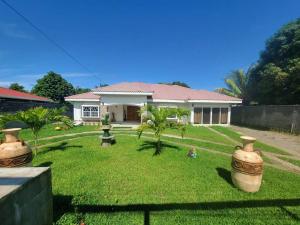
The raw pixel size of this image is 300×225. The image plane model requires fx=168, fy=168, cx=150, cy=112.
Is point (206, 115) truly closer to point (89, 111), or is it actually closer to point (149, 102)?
point (149, 102)

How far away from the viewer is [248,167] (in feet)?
15.0

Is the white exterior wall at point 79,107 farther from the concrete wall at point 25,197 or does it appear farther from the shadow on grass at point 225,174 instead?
the concrete wall at point 25,197

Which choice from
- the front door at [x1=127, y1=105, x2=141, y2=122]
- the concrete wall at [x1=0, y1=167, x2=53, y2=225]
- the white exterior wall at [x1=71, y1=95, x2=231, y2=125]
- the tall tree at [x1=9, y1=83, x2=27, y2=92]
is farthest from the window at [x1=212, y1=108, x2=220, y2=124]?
the tall tree at [x1=9, y1=83, x2=27, y2=92]

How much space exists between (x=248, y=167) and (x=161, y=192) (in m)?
2.47

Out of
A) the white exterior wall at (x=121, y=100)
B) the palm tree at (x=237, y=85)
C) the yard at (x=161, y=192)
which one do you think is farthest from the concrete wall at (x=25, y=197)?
the palm tree at (x=237, y=85)

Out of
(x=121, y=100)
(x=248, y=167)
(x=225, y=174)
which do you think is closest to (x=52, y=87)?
(x=121, y=100)

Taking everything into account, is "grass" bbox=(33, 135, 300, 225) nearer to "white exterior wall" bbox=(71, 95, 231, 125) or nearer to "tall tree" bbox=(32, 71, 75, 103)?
"white exterior wall" bbox=(71, 95, 231, 125)

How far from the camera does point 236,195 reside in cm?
462

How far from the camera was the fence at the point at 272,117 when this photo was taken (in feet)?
50.0

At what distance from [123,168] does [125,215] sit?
276 centimetres

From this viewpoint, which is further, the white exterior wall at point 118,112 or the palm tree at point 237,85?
the palm tree at point 237,85

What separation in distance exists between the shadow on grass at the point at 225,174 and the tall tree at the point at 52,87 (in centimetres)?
3576

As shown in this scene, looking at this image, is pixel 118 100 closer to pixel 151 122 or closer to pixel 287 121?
pixel 151 122

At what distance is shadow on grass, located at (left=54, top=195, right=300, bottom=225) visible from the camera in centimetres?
382
